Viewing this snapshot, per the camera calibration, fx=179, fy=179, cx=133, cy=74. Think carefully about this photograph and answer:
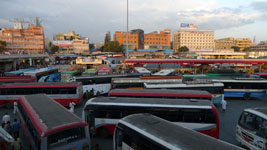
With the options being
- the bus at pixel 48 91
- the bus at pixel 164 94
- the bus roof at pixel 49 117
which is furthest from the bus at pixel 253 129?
the bus at pixel 48 91

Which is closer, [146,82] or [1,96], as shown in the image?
[1,96]

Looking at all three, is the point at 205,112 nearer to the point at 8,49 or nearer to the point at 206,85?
the point at 206,85

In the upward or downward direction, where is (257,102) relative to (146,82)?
downward

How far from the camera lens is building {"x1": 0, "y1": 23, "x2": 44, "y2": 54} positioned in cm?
7175

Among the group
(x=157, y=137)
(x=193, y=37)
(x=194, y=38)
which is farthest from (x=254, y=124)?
(x=194, y=38)

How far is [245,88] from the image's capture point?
1622 cm

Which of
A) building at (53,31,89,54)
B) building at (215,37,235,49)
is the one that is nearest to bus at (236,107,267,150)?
building at (53,31,89,54)

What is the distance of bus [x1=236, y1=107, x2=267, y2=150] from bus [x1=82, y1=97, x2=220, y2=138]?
0.96m

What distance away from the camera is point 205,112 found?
7.71 metres

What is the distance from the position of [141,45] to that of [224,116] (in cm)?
9661

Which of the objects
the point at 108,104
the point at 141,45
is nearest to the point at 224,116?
the point at 108,104

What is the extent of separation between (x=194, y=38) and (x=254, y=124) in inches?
4678

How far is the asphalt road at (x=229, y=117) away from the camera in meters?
8.70

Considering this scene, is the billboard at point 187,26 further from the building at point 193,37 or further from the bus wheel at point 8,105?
the bus wheel at point 8,105
